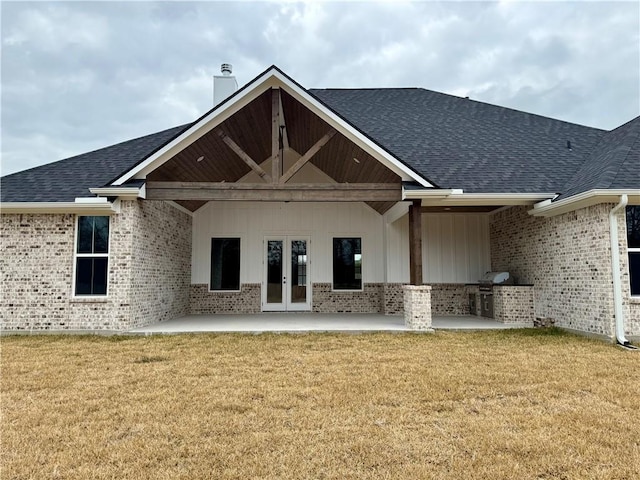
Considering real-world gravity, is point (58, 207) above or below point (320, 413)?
above

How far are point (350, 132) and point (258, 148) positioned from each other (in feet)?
11.8

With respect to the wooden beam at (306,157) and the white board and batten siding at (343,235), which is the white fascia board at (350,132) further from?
the white board and batten siding at (343,235)

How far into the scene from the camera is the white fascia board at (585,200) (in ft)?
22.6

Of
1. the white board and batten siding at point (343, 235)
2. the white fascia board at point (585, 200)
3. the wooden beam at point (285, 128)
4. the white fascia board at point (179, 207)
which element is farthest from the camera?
the white board and batten siding at point (343, 235)

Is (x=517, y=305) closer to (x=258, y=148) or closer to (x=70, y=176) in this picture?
(x=258, y=148)

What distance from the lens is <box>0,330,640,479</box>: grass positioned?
9.12ft

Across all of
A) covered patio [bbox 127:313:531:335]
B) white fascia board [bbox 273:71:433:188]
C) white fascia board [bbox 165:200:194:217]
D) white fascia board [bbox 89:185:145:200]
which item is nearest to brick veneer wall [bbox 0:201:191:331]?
white fascia board [bbox 89:185:145:200]

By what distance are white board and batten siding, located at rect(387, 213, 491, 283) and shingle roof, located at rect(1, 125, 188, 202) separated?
6690 millimetres

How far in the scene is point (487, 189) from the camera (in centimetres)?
877

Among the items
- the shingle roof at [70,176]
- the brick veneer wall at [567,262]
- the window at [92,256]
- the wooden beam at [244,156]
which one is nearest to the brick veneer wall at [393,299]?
the brick veneer wall at [567,262]

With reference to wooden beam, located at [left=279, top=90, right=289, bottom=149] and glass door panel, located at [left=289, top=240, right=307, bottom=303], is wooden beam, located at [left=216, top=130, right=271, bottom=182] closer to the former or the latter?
wooden beam, located at [left=279, top=90, right=289, bottom=149]

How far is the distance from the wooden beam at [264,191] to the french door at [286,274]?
3880 millimetres

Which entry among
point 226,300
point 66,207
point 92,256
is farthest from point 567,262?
point 66,207

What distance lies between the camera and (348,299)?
12.0 m
